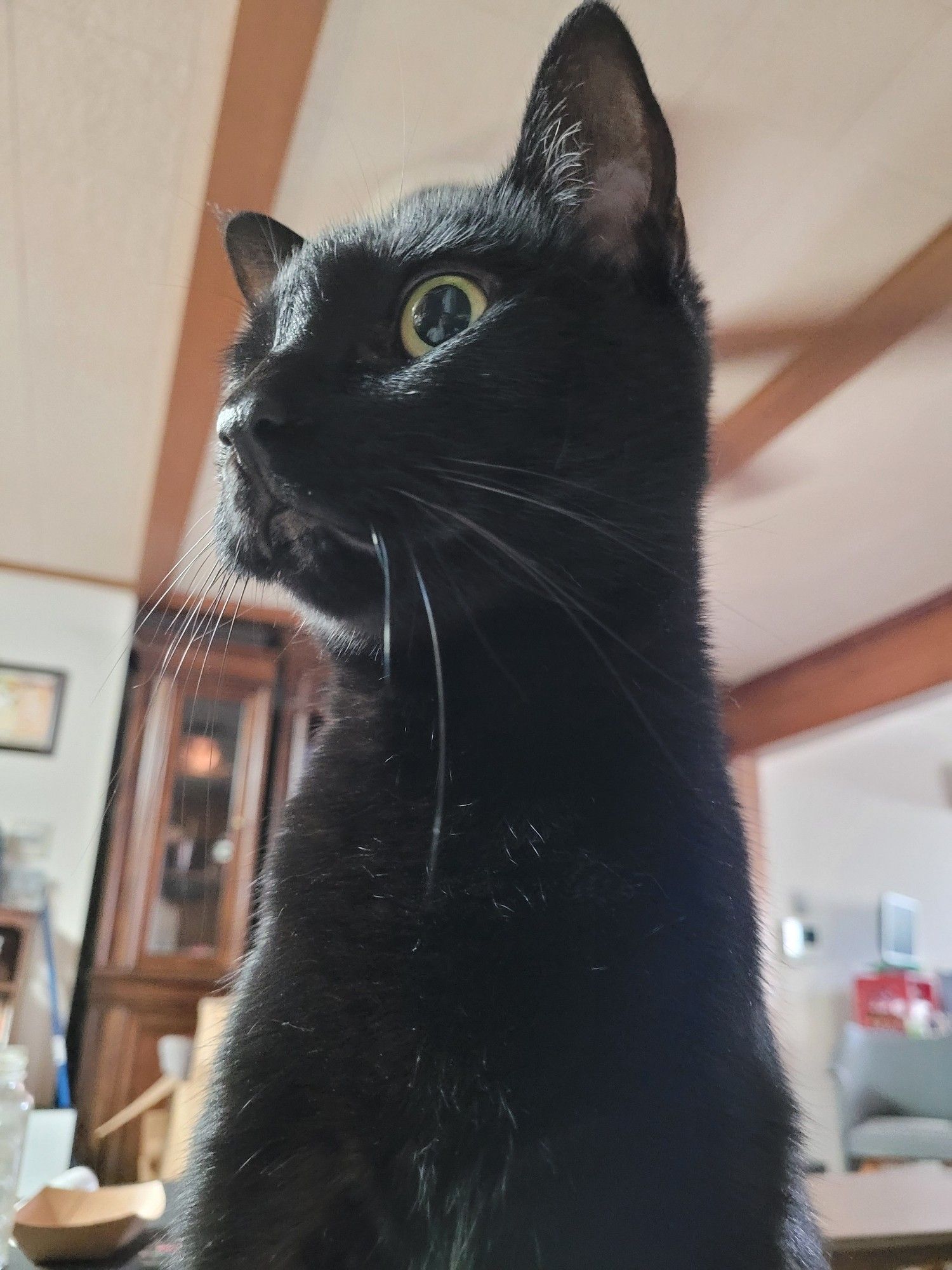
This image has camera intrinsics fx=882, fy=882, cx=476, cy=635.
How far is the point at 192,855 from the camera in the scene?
293 cm

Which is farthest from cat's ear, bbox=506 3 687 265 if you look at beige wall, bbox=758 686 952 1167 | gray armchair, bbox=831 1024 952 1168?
beige wall, bbox=758 686 952 1167

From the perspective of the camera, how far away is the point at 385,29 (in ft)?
3.79

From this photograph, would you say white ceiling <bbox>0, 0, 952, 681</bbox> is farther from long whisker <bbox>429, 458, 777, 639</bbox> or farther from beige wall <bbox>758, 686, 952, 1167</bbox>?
beige wall <bbox>758, 686, 952, 1167</bbox>

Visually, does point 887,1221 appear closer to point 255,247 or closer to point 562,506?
point 562,506

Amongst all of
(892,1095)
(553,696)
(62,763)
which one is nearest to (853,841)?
(892,1095)

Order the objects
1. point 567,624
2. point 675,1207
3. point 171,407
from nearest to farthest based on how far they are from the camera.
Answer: point 675,1207 < point 567,624 < point 171,407

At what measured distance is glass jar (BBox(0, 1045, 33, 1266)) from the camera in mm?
837

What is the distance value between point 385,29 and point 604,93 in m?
0.90

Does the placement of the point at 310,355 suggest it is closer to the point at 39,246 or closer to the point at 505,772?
the point at 505,772

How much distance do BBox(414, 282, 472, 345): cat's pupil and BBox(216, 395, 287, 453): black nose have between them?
0.10m

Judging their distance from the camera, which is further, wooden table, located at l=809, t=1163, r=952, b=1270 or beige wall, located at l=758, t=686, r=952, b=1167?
beige wall, located at l=758, t=686, r=952, b=1167

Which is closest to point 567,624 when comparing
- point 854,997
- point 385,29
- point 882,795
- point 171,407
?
point 385,29

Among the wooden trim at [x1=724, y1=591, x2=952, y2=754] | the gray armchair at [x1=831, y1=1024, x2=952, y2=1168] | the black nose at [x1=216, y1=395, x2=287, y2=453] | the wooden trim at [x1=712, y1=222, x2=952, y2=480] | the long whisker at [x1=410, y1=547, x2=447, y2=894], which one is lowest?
the gray armchair at [x1=831, y1=1024, x2=952, y2=1168]

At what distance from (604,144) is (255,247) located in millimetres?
246
